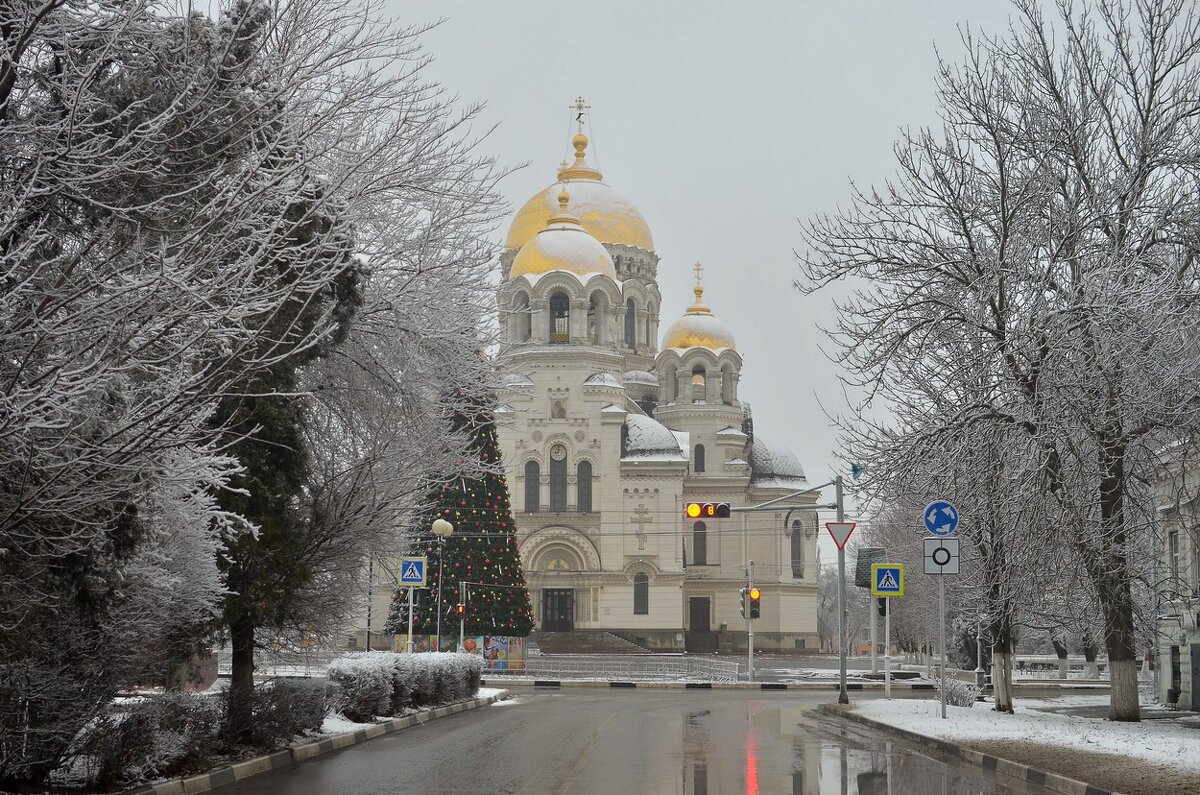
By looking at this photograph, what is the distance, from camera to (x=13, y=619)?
31.4 feet

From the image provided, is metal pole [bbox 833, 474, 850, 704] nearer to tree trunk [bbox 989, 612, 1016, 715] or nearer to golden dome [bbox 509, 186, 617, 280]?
tree trunk [bbox 989, 612, 1016, 715]

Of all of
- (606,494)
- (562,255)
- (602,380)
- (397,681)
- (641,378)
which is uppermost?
(562,255)

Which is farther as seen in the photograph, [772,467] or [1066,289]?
[772,467]

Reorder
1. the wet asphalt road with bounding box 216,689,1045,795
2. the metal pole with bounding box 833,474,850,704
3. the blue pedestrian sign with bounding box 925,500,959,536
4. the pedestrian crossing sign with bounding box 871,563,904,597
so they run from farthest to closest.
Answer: the metal pole with bounding box 833,474,850,704 < the pedestrian crossing sign with bounding box 871,563,904,597 < the blue pedestrian sign with bounding box 925,500,959,536 < the wet asphalt road with bounding box 216,689,1045,795

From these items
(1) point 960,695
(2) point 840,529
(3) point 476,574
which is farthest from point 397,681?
(3) point 476,574

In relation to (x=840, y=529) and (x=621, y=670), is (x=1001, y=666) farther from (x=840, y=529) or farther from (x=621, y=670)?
(x=621, y=670)

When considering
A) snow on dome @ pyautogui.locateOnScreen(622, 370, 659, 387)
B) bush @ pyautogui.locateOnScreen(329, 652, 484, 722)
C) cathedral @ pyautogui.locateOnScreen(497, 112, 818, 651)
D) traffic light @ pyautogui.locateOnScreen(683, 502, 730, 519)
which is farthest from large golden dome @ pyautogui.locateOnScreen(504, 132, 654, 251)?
bush @ pyautogui.locateOnScreen(329, 652, 484, 722)

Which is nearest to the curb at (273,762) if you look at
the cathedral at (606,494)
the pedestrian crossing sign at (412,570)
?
the pedestrian crossing sign at (412,570)

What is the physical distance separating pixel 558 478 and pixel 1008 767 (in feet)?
174

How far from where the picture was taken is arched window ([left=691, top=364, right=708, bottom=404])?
245 feet

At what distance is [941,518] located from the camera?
19.6 m

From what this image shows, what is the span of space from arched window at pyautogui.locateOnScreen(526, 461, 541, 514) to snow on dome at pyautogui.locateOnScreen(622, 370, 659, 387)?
1168 cm

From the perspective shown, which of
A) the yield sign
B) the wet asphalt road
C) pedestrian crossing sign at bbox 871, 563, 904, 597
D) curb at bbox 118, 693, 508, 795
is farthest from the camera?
the yield sign

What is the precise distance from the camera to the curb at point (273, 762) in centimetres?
1180
